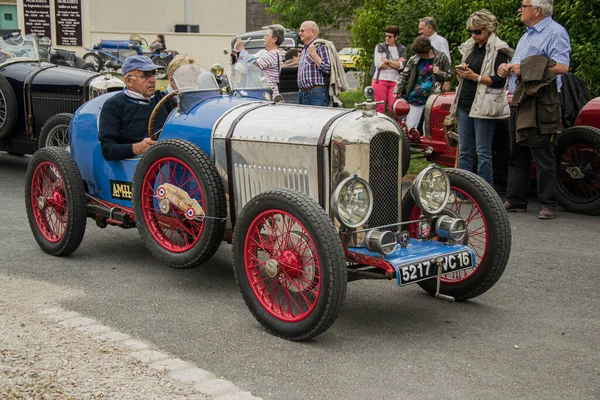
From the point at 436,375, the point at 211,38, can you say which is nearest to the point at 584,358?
the point at 436,375

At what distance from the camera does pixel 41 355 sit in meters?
4.38

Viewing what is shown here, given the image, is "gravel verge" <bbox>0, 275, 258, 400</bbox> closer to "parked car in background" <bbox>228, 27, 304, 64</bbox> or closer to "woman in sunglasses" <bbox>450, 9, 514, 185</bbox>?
"woman in sunglasses" <bbox>450, 9, 514, 185</bbox>

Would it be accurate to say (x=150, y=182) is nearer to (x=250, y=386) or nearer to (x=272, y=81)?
(x=250, y=386)

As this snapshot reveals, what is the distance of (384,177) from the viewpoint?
5.12 m

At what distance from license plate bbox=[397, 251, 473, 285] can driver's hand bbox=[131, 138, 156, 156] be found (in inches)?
90.3

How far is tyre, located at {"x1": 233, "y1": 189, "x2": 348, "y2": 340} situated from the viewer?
4.38m

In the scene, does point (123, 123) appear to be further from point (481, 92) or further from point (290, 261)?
point (481, 92)

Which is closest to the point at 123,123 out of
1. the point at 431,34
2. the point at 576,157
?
the point at 576,157

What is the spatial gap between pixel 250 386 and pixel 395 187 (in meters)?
1.78

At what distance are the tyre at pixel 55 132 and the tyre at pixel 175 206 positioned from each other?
355 centimetres

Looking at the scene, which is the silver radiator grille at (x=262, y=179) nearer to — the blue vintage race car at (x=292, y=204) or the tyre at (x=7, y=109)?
the blue vintage race car at (x=292, y=204)

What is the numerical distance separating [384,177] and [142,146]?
6.18 feet

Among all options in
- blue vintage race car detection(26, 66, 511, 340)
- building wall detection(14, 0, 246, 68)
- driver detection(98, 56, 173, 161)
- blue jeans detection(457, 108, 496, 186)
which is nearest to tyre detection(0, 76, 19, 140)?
blue vintage race car detection(26, 66, 511, 340)

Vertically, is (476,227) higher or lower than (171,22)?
lower
